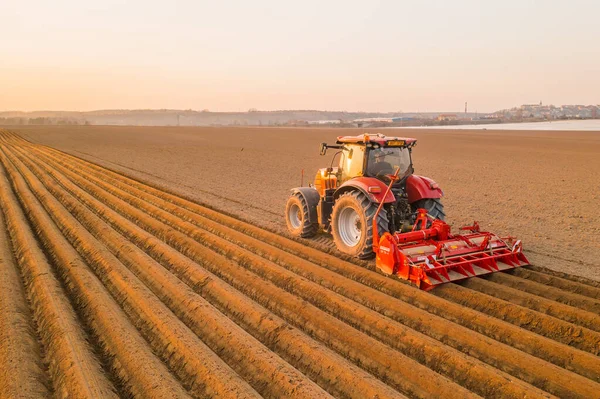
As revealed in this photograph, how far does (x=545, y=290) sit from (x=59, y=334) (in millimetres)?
5524

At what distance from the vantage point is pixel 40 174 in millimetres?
15633

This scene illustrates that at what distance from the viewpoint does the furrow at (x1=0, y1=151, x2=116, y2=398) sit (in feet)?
12.1

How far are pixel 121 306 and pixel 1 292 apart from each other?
1.53 meters

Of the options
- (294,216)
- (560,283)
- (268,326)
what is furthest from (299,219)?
(560,283)

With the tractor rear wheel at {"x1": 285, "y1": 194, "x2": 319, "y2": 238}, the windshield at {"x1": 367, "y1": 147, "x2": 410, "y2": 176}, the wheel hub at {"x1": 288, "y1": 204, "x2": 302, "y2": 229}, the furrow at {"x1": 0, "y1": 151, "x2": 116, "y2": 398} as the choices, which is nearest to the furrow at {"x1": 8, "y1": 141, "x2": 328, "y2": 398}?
the furrow at {"x1": 0, "y1": 151, "x2": 116, "y2": 398}

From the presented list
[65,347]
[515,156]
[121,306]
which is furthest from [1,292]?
[515,156]

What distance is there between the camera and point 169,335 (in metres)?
4.46

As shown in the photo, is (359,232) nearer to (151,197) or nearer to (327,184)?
(327,184)

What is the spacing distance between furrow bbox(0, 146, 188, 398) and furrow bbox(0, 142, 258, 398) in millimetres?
122

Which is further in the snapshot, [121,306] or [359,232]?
[359,232]

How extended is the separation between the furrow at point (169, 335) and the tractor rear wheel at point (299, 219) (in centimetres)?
314

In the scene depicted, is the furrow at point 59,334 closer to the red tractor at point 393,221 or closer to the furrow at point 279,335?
the furrow at point 279,335

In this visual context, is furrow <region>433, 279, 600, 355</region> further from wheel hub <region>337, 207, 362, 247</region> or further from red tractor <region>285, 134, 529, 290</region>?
wheel hub <region>337, 207, 362, 247</region>

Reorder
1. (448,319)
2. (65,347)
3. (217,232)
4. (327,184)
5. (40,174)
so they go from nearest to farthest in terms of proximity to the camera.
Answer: (65,347) → (448,319) → (327,184) → (217,232) → (40,174)
